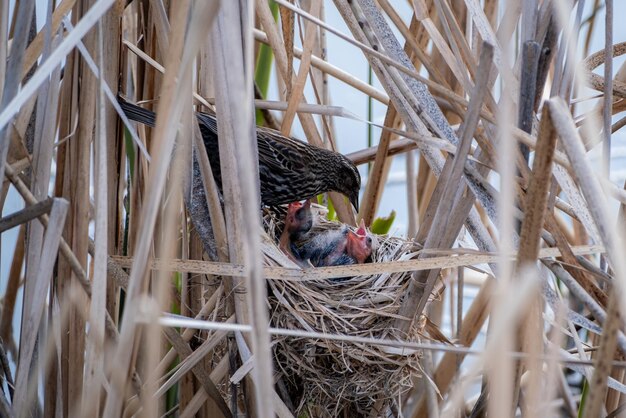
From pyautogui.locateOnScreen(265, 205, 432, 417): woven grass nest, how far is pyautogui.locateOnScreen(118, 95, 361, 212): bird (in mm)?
737

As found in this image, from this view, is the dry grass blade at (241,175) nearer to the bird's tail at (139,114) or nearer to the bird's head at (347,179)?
the bird's tail at (139,114)

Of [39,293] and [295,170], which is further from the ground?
[295,170]

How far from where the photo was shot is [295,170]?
2.80 m

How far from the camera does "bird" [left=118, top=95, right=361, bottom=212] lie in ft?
8.82

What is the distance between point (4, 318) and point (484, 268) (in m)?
→ 1.36

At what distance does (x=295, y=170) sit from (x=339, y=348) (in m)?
1.05

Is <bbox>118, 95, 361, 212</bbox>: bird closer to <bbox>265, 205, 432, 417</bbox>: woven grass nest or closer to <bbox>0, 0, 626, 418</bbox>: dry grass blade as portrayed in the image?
<bbox>0, 0, 626, 418</bbox>: dry grass blade

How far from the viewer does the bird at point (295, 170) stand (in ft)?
8.82

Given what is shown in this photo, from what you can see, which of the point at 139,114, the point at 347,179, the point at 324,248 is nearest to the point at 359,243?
the point at 324,248

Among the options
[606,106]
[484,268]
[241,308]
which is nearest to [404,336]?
[484,268]

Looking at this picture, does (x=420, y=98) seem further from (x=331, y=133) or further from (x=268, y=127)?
(x=268, y=127)

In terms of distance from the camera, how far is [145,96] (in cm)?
201

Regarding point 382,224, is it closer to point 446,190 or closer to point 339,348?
point 339,348

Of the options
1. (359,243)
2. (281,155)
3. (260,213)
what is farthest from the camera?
(281,155)
